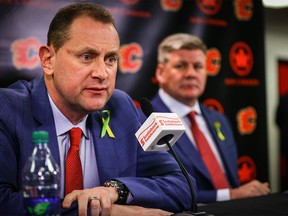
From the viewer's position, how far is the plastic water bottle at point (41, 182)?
4.26 feet

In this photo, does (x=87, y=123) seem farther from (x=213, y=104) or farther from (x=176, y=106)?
(x=213, y=104)

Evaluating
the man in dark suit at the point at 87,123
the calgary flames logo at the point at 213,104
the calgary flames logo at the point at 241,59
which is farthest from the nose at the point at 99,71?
the calgary flames logo at the point at 241,59

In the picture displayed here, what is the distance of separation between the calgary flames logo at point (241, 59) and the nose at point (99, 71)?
1.88 metres

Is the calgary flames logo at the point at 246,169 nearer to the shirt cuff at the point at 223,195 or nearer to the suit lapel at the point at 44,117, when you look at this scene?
the shirt cuff at the point at 223,195

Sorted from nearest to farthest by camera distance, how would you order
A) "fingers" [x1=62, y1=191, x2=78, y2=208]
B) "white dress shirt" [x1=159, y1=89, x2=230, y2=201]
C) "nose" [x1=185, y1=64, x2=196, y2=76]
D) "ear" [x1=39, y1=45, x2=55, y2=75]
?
"fingers" [x1=62, y1=191, x2=78, y2=208]
"ear" [x1=39, y1=45, x2=55, y2=75]
"white dress shirt" [x1=159, y1=89, x2=230, y2=201]
"nose" [x1=185, y1=64, x2=196, y2=76]

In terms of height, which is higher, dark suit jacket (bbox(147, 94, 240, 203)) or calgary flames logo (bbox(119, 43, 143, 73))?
calgary flames logo (bbox(119, 43, 143, 73))

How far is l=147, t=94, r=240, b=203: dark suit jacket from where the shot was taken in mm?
2574

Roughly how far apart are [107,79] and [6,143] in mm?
420

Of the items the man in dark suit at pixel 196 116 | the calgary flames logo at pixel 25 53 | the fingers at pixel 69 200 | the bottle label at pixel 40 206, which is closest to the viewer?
the bottle label at pixel 40 206

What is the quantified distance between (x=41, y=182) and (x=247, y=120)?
93.4 inches

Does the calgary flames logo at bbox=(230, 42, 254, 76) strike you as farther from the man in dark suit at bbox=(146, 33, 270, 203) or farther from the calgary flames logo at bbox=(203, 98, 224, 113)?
the man in dark suit at bbox=(146, 33, 270, 203)

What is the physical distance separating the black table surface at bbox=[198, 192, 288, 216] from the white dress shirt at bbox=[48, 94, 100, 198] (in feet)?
1.38

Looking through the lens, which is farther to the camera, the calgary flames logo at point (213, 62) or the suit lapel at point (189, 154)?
the calgary flames logo at point (213, 62)

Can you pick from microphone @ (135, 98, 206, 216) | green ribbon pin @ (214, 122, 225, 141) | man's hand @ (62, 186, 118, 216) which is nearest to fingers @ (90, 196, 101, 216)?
man's hand @ (62, 186, 118, 216)
